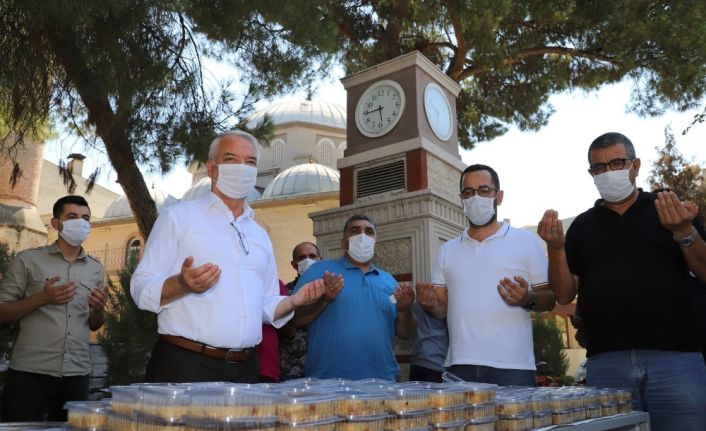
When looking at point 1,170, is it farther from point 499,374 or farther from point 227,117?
point 499,374

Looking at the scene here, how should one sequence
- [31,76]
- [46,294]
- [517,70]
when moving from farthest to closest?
1. [517,70]
2. [31,76]
3. [46,294]

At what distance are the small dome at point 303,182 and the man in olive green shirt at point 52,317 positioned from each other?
2173 centimetres

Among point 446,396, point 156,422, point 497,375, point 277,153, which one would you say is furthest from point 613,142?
point 277,153

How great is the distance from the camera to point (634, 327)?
250 cm

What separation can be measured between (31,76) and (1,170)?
15245 mm

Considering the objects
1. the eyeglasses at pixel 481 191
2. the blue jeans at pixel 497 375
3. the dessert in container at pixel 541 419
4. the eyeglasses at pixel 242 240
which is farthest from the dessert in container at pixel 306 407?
the eyeglasses at pixel 481 191

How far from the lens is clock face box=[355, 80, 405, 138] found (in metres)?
7.38

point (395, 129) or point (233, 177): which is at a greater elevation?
point (395, 129)

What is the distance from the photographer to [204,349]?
2.39 meters

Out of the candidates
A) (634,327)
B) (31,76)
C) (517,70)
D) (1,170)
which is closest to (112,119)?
(31,76)

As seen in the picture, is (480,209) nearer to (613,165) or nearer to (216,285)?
(613,165)

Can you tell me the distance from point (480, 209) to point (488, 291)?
0.43 meters

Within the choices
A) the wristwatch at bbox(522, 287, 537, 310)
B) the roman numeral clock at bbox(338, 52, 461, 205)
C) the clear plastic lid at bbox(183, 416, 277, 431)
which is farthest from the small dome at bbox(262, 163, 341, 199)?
the clear plastic lid at bbox(183, 416, 277, 431)

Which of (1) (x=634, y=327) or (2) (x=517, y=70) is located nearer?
→ (1) (x=634, y=327)
